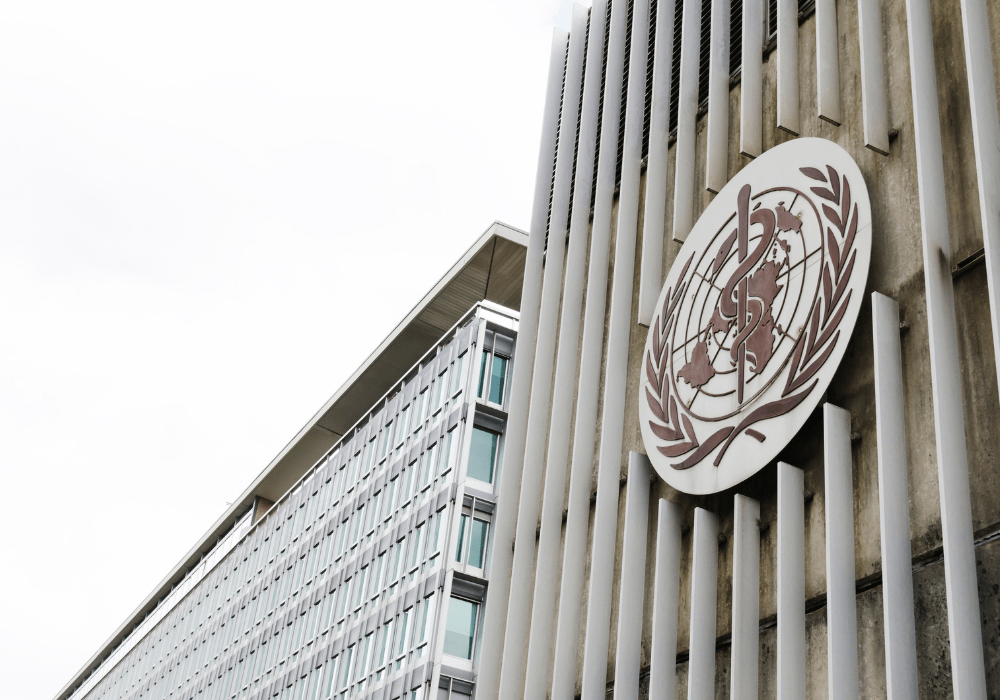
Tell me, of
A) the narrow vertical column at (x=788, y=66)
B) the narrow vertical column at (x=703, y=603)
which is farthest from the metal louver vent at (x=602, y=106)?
the narrow vertical column at (x=703, y=603)

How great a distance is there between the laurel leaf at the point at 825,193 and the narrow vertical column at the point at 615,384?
365cm

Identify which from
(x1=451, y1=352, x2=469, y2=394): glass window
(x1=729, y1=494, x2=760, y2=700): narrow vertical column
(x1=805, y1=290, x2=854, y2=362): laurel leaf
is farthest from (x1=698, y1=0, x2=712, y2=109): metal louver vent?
(x1=451, y1=352, x2=469, y2=394): glass window

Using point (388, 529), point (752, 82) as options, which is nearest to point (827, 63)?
point (752, 82)

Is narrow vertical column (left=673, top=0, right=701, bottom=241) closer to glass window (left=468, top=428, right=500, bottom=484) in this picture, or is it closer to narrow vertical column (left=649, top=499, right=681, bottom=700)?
narrow vertical column (left=649, top=499, right=681, bottom=700)

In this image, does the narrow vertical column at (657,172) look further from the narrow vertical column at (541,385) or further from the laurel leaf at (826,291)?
the laurel leaf at (826,291)

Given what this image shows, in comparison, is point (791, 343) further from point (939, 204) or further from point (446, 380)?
point (446, 380)

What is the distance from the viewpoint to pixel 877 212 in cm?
890

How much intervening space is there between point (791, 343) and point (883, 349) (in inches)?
52.4

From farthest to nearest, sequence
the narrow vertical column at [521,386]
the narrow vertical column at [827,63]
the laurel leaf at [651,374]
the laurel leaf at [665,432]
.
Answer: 1. the narrow vertical column at [521,386]
2. the laurel leaf at [651,374]
3. the laurel leaf at [665,432]
4. the narrow vertical column at [827,63]

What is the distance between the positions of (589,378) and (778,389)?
14.0 ft

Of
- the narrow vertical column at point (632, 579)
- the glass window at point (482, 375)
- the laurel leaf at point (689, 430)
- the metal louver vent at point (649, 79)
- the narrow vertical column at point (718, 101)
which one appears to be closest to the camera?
the narrow vertical column at point (632, 579)

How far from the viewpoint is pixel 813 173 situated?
9.71 m

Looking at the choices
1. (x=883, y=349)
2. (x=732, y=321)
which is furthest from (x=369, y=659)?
(x=883, y=349)

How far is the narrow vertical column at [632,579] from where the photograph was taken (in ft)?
33.1
